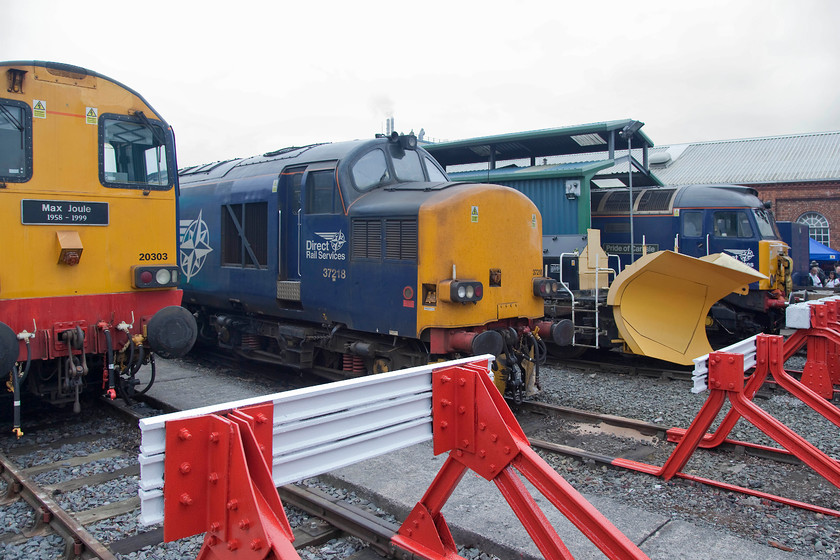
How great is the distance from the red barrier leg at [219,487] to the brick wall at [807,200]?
3113 centimetres

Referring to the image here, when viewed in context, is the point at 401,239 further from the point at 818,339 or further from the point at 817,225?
the point at 817,225

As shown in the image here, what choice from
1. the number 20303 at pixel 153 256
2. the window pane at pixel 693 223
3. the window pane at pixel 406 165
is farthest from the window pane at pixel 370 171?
the window pane at pixel 693 223

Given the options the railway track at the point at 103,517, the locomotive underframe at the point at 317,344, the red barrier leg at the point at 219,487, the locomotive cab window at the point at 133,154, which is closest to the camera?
the red barrier leg at the point at 219,487

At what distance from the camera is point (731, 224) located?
41.3ft

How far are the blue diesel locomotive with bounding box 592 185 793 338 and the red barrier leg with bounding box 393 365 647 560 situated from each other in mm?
9717

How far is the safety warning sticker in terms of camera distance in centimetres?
607

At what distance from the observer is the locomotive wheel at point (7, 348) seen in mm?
5395

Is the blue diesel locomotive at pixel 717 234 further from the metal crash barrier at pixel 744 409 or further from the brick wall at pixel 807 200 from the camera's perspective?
the brick wall at pixel 807 200

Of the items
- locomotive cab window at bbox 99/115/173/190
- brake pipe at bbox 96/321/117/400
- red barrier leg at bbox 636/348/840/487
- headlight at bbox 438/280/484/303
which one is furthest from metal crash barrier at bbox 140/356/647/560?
locomotive cab window at bbox 99/115/173/190

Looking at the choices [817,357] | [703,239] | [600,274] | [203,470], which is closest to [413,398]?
[203,470]

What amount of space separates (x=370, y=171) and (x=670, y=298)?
16.8ft

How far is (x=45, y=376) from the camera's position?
21.3ft

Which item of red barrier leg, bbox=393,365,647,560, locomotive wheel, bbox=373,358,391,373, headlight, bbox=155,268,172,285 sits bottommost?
locomotive wheel, bbox=373,358,391,373

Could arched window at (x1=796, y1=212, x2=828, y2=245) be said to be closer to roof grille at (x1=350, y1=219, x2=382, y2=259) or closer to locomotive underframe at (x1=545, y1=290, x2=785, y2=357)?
locomotive underframe at (x1=545, y1=290, x2=785, y2=357)
